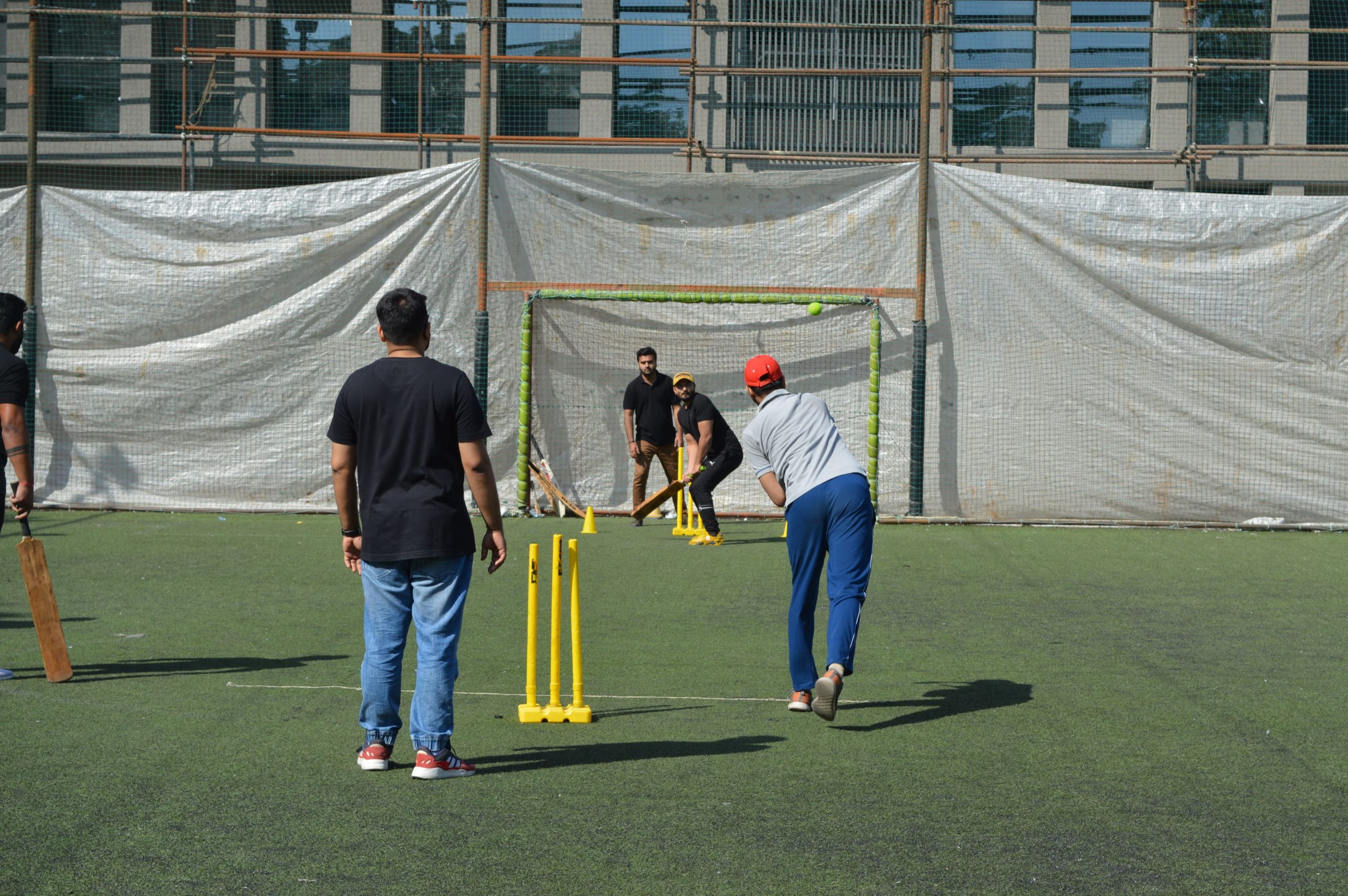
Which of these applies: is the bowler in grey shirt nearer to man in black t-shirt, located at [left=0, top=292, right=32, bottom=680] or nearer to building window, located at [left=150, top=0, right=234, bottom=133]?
man in black t-shirt, located at [left=0, top=292, right=32, bottom=680]

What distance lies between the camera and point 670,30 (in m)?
17.6

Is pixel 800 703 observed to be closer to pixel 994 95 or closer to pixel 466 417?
pixel 466 417

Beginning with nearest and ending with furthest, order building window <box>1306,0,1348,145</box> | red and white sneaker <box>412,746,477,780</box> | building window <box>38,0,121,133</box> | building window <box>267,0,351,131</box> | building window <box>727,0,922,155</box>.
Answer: red and white sneaker <box>412,746,477,780</box> → building window <box>727,0,922,155</box> → building window <box>1306,0,1348,145</box> → building window <box>267,0,351,131</box> → building window <box>38,0,121,133</box>

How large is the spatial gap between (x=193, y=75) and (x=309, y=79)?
2.09 m

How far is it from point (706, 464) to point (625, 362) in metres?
2.98

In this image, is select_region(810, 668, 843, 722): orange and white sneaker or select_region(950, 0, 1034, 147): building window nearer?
select_region(810, 668, 843, 722): orange and white sneaker

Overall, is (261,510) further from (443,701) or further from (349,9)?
(443,701)

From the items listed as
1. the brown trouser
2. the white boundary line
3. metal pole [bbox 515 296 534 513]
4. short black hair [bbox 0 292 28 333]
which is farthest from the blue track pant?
metal pole [bbox 515 296 534 513]

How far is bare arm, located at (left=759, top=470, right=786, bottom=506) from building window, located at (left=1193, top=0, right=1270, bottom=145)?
46.5 feet

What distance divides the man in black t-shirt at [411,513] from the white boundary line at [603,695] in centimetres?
142

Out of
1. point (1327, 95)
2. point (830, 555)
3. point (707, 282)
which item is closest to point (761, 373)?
point (830, 555)

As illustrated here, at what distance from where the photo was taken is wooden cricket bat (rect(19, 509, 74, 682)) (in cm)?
650

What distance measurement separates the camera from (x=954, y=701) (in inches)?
251

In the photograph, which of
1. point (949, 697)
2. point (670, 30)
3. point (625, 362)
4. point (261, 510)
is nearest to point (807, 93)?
point (670, 30)
